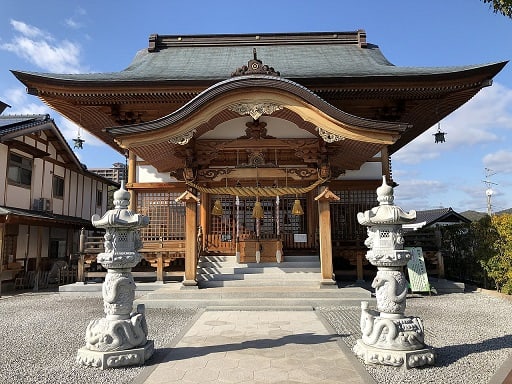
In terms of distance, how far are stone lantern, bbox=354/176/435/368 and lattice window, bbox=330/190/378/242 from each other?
676 centimetres

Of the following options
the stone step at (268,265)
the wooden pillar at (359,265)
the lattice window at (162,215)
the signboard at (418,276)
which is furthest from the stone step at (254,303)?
the lattice window at (162,215)

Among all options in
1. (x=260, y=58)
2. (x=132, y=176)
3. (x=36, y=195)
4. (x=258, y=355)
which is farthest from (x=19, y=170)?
(x=258, y=355)

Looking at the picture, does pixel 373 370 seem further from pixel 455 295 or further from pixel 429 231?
pixel 429 231

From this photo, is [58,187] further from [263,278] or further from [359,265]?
[359,265]

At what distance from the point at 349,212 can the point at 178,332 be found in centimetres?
730

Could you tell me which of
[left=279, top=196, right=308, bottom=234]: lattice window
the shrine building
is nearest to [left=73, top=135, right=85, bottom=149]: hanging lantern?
the shrine building

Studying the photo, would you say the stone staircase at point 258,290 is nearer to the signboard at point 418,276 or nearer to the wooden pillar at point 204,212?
the wooden pillar at point 204,212

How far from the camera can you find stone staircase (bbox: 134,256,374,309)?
8.74 meters

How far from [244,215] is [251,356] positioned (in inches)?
329

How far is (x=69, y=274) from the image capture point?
1500 centimetres

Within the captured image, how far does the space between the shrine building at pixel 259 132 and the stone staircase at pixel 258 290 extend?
709mm

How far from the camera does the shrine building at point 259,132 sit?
8.69 metres

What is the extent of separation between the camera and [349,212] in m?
12.0

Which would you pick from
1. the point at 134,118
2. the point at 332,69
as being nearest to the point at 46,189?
the point at 134,118
